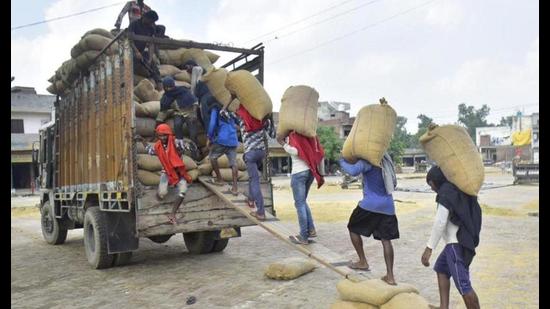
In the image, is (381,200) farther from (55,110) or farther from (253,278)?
(55,110)

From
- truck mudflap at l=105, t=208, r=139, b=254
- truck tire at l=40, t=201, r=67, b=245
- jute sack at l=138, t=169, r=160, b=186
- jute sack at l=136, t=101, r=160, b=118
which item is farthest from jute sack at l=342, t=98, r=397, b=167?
truck tire at l=40, t=201, r=67, b=245

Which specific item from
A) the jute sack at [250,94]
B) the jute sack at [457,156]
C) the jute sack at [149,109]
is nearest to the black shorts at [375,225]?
the jute sack at [457,156]

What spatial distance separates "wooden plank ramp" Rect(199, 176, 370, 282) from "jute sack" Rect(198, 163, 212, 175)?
0.27ft

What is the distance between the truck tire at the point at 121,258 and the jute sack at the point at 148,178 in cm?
139

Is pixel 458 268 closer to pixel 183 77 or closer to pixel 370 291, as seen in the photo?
pixel 370 291

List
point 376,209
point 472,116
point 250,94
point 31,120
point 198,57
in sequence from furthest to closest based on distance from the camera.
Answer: point 472,116
point 31,120
point 198,57
point 250,94
point 376,209

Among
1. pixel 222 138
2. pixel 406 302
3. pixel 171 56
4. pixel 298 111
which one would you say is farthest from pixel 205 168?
pixel 406 302

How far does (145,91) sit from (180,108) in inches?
22.6

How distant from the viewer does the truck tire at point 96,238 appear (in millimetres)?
5660

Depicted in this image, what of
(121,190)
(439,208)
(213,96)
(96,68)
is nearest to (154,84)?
(96,68)

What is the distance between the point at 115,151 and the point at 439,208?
12.4 ft

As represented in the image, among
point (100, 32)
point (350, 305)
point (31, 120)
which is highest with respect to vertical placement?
point (31, 120)

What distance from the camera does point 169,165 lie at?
5090mm

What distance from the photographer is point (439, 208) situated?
3184 mm
